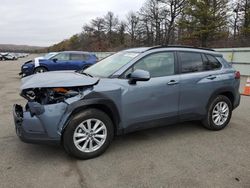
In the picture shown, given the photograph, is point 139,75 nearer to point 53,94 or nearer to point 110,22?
point 53,94

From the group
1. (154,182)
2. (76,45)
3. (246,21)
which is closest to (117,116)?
(154,182)

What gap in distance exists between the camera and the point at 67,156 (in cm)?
385

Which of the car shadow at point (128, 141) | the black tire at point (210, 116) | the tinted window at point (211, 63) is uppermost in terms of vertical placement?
the tinted window at point (211, 63)

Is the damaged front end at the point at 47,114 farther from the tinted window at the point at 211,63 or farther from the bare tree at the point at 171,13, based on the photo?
the bare tree at the point at 171,13

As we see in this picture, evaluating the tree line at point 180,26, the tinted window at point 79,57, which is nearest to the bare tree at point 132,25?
the tree line at point 180,26

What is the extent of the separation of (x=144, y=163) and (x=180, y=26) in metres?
38.2

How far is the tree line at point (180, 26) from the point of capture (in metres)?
35.5

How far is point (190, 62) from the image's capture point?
15.4ft

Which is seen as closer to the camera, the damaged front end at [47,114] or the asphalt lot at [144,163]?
the asphalt lot at [144,163]

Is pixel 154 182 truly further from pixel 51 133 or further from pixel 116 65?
pixel 116 65

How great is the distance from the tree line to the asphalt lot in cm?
1975

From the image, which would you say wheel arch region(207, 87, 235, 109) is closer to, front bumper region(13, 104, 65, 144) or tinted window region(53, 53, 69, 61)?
front bumper region(13, 104, 65, 144)

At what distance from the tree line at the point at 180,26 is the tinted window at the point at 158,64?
64.2ft

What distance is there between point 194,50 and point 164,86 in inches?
45.9
